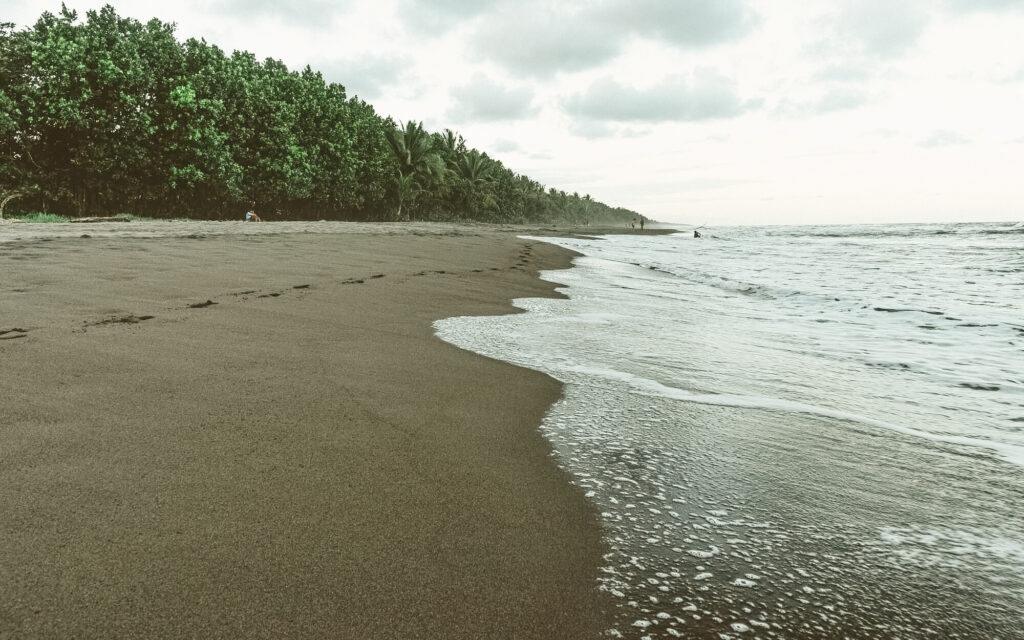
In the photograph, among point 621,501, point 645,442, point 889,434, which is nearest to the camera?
point 621,501

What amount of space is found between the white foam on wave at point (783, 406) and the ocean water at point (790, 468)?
16 millimetres

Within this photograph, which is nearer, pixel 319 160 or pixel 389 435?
pixel 389 435

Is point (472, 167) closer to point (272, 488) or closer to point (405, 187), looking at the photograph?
point (405, 187)

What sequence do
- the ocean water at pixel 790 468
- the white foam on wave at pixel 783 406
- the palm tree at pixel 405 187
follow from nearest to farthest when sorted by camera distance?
the ocean water at pixel 790 468 < the white foam on wave at pixel 783 406 < the palm tree at pixel 405 187

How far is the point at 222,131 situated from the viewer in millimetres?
30516

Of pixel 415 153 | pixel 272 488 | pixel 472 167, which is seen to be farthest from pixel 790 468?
pixel 472 167

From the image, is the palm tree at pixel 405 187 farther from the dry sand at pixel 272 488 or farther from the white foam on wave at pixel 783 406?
the white foam on wave at pixel 783 406

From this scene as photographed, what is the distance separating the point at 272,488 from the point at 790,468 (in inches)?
78.5

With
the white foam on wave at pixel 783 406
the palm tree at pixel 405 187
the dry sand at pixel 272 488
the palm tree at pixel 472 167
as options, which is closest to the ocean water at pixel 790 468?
the white foam on wave at pixel 783 406

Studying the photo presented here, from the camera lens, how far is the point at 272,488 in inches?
74.0

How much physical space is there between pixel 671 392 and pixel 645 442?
2.95 feet

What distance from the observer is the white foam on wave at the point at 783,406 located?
9.14 feet

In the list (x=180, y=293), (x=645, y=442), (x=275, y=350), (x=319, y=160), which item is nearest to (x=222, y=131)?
(x=319, y=160)

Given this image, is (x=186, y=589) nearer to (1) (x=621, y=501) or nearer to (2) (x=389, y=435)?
(2) (x=389, y=435)
